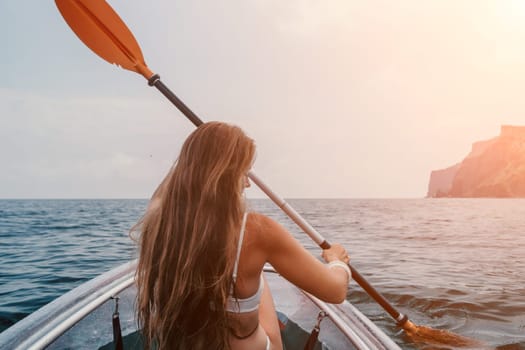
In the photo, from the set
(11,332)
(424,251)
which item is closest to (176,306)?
(11,332)

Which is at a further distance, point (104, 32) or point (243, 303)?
point (104, 32)

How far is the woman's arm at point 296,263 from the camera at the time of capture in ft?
5.45

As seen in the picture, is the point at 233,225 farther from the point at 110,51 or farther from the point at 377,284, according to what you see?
the point at 377,284

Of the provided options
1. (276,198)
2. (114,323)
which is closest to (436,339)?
(276,198)

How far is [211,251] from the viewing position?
1.64m

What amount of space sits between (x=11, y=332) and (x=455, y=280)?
29.4ft

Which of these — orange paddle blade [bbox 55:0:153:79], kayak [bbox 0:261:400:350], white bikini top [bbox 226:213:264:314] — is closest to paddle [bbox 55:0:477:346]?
orange paddle blade [bbox 55:0:153:79]

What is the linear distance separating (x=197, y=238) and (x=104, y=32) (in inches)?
124

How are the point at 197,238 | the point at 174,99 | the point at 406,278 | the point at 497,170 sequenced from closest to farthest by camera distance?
the point at 197,238
the point at 174,99
the point at 406,278
the point at 497,170

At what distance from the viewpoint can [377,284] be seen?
8250 mm

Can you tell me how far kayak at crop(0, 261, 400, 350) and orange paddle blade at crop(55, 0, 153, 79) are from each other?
2.01 m

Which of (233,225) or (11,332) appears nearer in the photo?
(233,225)

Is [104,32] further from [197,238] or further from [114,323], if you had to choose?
[197,238]

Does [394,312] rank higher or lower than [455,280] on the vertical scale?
higher
